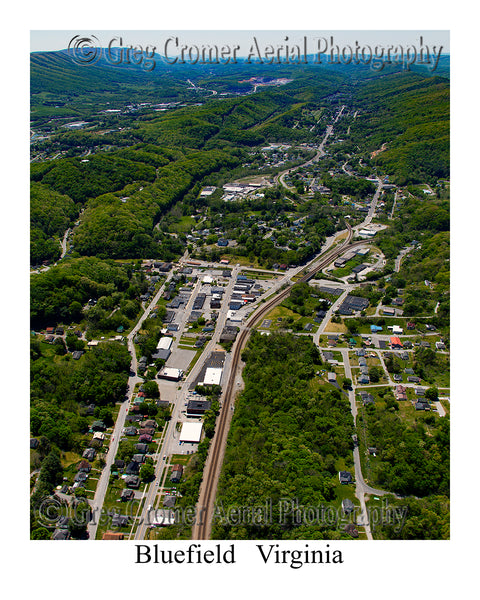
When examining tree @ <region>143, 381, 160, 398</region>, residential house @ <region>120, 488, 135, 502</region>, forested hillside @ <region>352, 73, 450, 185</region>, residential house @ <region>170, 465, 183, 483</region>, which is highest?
forested hillside @ <region>352, 73, 450, 185</region>

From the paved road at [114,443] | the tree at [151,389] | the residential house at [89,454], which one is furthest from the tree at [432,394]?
the residential house at [89,454]

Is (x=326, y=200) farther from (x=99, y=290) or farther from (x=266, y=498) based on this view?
(x=266, y=498)

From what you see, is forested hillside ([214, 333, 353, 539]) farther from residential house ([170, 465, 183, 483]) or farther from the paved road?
the paved road

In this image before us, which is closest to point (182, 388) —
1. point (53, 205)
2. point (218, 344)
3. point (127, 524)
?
point (218, 344)

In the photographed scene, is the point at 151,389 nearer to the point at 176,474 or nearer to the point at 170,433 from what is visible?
the point at 170,433

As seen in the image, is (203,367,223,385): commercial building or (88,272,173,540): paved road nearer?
(88,272,173,540): paved road

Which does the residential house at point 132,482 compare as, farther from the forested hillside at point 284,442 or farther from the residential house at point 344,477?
the residential house at point 344,477

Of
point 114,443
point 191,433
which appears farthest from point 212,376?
point 114,443

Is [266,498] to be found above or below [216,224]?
below

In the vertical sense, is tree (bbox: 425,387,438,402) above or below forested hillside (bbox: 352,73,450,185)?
below

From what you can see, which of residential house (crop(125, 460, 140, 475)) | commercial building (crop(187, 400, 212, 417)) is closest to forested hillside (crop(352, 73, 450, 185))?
commercial building (crop(187, 400, 212, 417))
